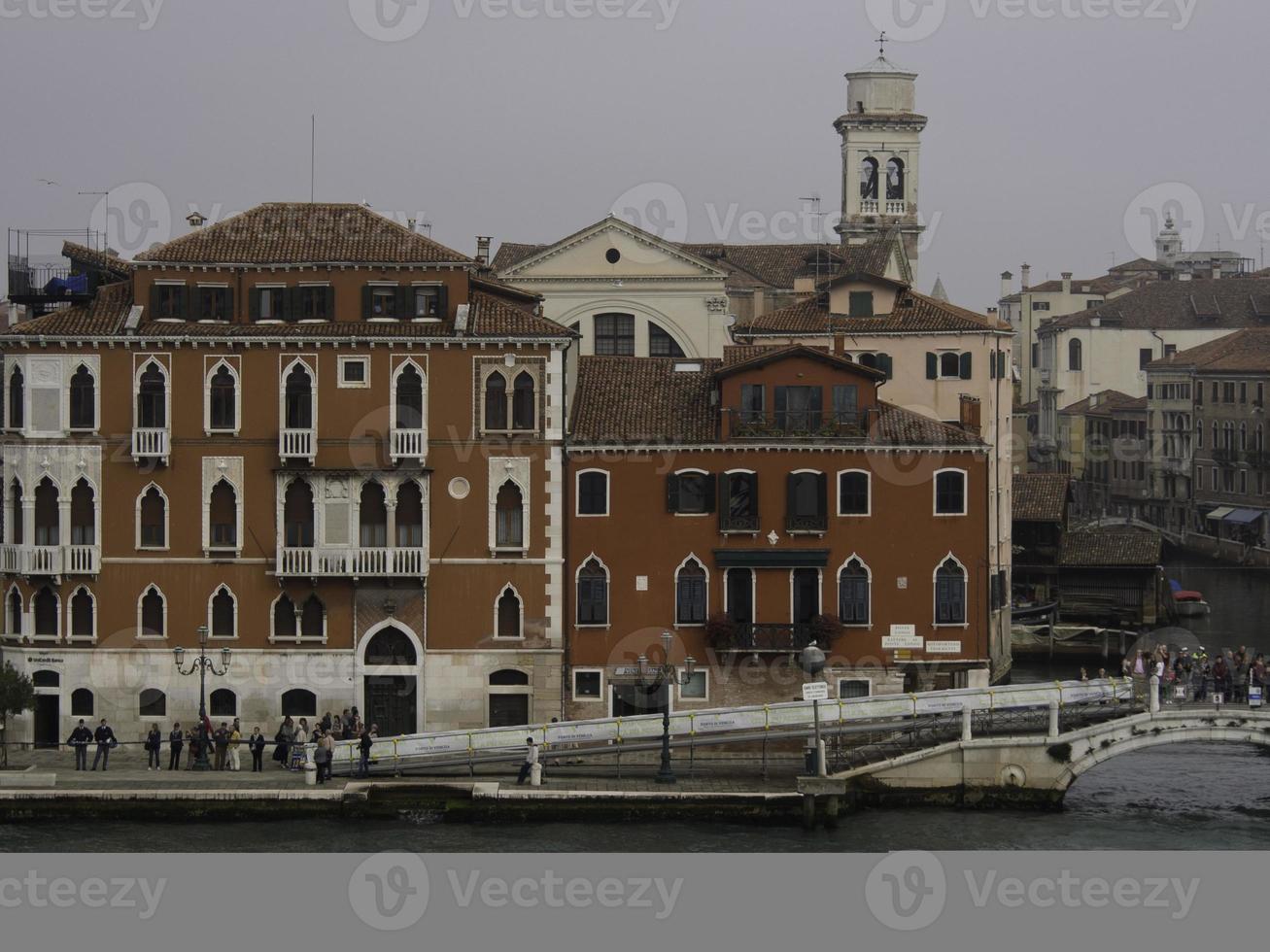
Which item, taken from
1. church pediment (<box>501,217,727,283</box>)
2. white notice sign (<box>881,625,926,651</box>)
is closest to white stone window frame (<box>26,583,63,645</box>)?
white notice sign (<box>881,625,926,651</box>)

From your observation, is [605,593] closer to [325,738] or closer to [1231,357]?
[325,738]

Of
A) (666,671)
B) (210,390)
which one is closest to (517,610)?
(666,671)

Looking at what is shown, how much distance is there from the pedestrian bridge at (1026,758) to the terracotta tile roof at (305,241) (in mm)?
13435

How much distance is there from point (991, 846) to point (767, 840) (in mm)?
3803

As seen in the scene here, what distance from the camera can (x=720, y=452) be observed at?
2034 inches

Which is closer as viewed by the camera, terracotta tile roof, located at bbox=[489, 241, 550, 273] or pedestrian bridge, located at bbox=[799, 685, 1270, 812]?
pedestrian bridge, located at bbox=[799, 685, 1270, 812]

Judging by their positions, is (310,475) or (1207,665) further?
(1207,665)

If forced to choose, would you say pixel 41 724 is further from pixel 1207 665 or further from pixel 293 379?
pixel 1207 665

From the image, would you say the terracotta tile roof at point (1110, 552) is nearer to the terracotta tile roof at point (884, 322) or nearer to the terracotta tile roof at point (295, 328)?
the terracotta tile roof at point (884, 322)

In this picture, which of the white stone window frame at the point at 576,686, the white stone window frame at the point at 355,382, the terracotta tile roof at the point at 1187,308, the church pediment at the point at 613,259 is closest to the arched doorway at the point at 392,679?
the white stone window frame at the point at 576,686

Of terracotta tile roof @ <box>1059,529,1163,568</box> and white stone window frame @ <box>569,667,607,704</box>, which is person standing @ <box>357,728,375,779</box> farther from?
terracotta tile roof @ <box>1059,529,1163,568</box>

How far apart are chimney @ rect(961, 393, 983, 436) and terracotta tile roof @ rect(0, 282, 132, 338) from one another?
17.8 metres

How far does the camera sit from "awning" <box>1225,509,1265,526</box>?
347ft

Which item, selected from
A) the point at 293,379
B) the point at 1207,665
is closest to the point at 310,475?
the point at 293,379
